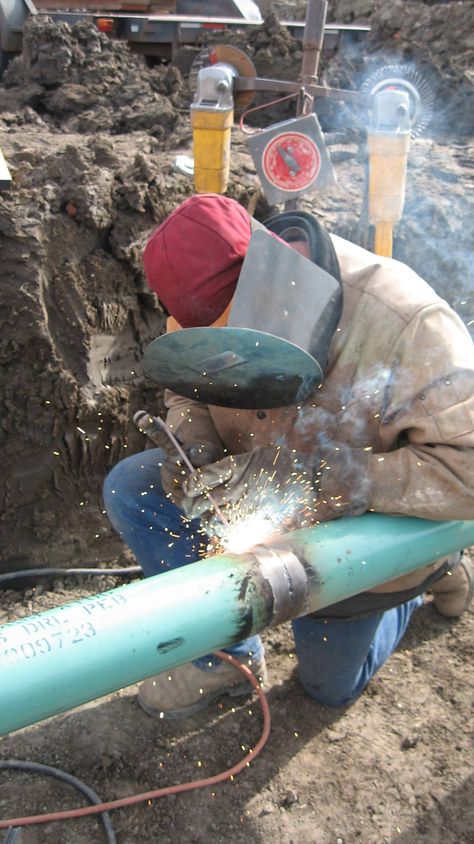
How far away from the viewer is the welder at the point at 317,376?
1708 mm

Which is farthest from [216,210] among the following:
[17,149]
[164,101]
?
[164,101]

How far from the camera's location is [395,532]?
1682 mm

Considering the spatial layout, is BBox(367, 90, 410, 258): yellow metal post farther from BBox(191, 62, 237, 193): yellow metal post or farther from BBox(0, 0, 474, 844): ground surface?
BBox(191, 62, 237, 193): yellow metal post

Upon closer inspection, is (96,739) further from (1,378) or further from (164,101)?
(164,101)

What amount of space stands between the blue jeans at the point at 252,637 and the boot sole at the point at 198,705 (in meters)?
0.12

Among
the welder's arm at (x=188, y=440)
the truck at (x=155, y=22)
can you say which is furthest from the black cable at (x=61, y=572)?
the truck at (x=155, y=22)

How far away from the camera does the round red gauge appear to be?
3.63 meters

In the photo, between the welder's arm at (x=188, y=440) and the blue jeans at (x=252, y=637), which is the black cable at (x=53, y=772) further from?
the welder's arm at (x=188, y=440)

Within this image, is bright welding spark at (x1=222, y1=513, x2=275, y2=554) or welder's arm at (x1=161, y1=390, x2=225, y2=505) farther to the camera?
welder's arm at (x1=161, y1=390, x2=225, y2=505)

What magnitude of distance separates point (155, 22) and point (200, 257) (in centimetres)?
648

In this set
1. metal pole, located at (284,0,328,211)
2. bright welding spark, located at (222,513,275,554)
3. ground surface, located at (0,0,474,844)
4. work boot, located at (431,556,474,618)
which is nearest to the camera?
bright welding spark, located at (222,513,275,554)

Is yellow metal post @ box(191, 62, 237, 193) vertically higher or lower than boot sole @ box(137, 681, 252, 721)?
higher

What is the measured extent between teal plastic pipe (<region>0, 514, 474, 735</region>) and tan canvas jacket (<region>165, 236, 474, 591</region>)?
11cm

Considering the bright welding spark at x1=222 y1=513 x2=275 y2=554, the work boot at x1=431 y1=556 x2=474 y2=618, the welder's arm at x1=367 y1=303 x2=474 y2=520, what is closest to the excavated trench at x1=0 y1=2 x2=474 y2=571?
the work boot at x1=431 y1=556 x2=474 y2=618
